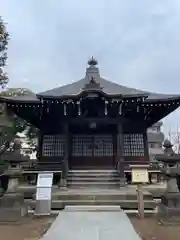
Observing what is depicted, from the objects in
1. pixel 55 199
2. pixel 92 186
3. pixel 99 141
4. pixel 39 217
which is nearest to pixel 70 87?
pixel 99 141

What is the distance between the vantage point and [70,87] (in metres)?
17.2

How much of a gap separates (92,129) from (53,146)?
2313 millimetres

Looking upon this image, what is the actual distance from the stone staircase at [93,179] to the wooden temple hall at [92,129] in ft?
1.83

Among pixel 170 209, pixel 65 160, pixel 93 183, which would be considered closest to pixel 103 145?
pixel 65 160

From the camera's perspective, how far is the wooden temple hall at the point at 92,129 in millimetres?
14281

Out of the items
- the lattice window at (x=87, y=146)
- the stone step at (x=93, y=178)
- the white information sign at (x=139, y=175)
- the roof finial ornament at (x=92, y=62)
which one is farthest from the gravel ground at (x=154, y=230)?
the roof finial ornament at (x=92, y=62)

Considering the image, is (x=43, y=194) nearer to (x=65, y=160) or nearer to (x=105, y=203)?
(x=105, y=203)

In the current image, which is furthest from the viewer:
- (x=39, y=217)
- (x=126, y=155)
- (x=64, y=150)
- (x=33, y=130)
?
(x=33, y=130)

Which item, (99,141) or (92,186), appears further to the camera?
(99,141)

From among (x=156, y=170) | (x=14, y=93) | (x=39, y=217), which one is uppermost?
(x=14, y=93)

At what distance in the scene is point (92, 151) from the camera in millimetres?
15297

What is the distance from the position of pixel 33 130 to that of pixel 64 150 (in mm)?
14730

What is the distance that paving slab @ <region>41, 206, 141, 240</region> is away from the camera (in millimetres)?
5801

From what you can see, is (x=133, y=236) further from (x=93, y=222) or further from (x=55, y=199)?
(x=55, y=199)
